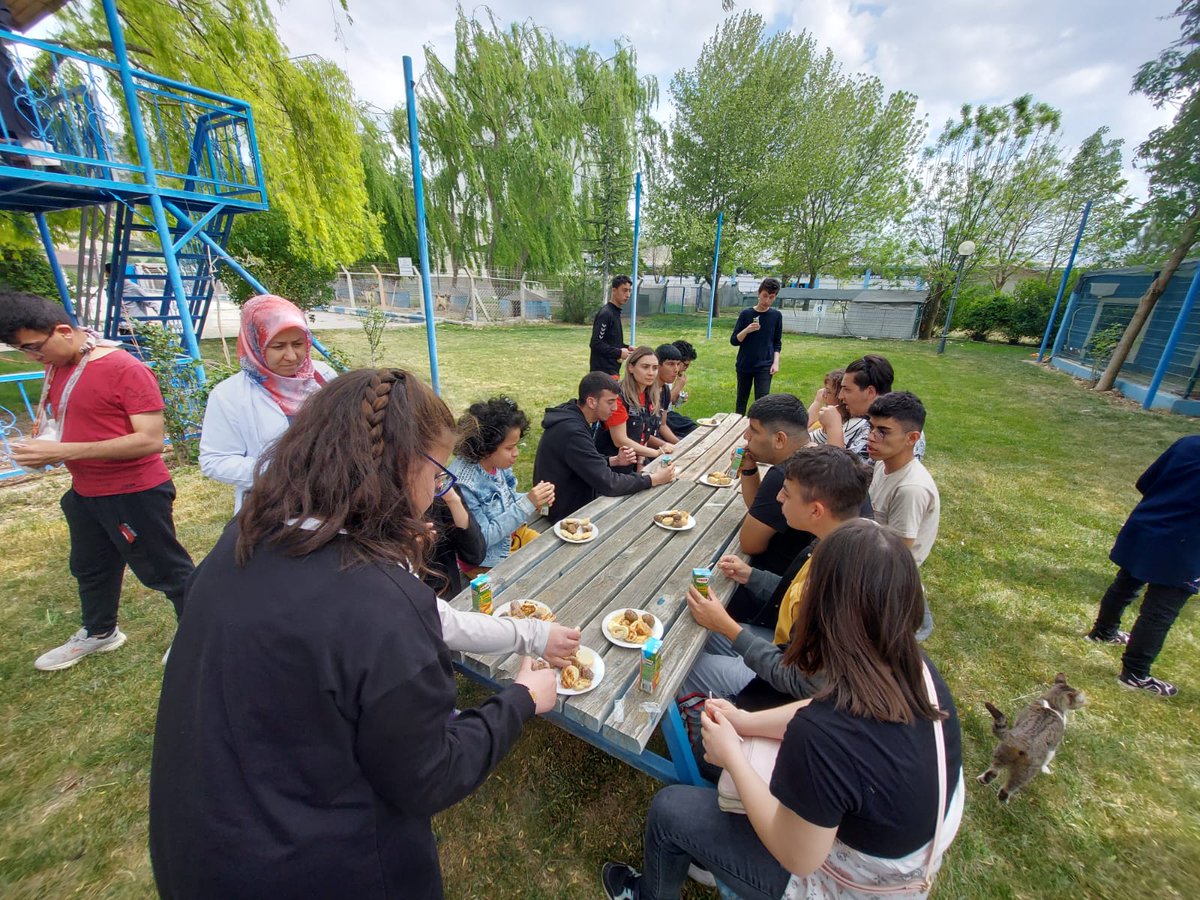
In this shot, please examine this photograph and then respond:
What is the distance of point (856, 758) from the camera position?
113cm

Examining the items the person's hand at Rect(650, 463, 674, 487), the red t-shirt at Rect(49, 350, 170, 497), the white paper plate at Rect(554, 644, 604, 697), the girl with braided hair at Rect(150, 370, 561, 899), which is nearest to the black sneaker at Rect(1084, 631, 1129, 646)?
the person's hand at Rect(650, 463, 674, 487)

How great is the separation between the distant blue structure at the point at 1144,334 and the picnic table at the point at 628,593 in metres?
10.8

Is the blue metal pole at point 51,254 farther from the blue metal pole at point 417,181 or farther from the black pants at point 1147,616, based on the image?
the black pants at point 1147,616

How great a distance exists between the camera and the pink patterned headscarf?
84.5 inches

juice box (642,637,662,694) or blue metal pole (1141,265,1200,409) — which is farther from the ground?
blue metal pole (1141,265,1200,409)

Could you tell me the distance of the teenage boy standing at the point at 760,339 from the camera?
608 cm

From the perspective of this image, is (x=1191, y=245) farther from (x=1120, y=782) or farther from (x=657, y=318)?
(x=657, y=318)

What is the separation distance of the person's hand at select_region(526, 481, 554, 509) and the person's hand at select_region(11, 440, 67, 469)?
2186 millimetres

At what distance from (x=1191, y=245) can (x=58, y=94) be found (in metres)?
16.5

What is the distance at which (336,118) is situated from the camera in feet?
28.3

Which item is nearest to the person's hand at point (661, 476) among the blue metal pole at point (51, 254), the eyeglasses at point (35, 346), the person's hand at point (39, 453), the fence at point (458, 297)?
the person's hand at point (39, 453)

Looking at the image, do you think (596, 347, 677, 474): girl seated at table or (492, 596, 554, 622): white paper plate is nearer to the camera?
(492, 596, 554, 622): white paper plate

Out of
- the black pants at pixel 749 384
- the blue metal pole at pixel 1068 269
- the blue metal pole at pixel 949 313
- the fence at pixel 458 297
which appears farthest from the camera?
the fence at pixel 458 297

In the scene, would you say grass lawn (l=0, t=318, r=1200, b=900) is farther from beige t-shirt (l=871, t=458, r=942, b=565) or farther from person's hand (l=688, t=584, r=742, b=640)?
beige t-shirt (l=871, t=458, r=942, b=565)
